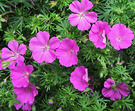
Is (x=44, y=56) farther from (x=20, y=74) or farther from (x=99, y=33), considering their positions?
(x=99, y=33)

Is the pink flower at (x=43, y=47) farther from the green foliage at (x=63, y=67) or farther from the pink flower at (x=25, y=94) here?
the pink flower at (x=25, y=94)


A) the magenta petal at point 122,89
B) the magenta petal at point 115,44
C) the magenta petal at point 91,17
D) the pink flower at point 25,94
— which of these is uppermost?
the magenta petal at point 91,17

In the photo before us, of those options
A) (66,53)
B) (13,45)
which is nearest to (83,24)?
(66,53)

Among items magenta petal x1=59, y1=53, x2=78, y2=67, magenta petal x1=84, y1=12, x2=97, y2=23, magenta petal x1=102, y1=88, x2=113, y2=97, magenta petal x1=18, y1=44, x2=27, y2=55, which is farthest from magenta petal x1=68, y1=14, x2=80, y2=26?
magenta petal x1=102, y1=88, x2=113, y2=97

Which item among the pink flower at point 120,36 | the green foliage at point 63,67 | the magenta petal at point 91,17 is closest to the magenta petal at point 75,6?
the magenta petal at point 91,17

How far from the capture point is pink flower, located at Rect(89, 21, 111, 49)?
1509mm

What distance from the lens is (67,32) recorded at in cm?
174

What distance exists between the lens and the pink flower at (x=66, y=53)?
1.54m

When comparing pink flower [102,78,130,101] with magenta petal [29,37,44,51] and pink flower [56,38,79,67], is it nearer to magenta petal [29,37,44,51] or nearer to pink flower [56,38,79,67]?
pink flower [56,38,79,67]

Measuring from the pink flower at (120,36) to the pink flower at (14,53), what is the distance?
1039 millimetres

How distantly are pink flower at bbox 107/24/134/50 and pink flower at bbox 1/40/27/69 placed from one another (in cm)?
104

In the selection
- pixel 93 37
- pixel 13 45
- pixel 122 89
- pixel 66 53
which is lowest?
pixel 122 89

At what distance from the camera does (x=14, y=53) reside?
6.04 feet

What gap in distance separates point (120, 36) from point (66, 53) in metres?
0.66
